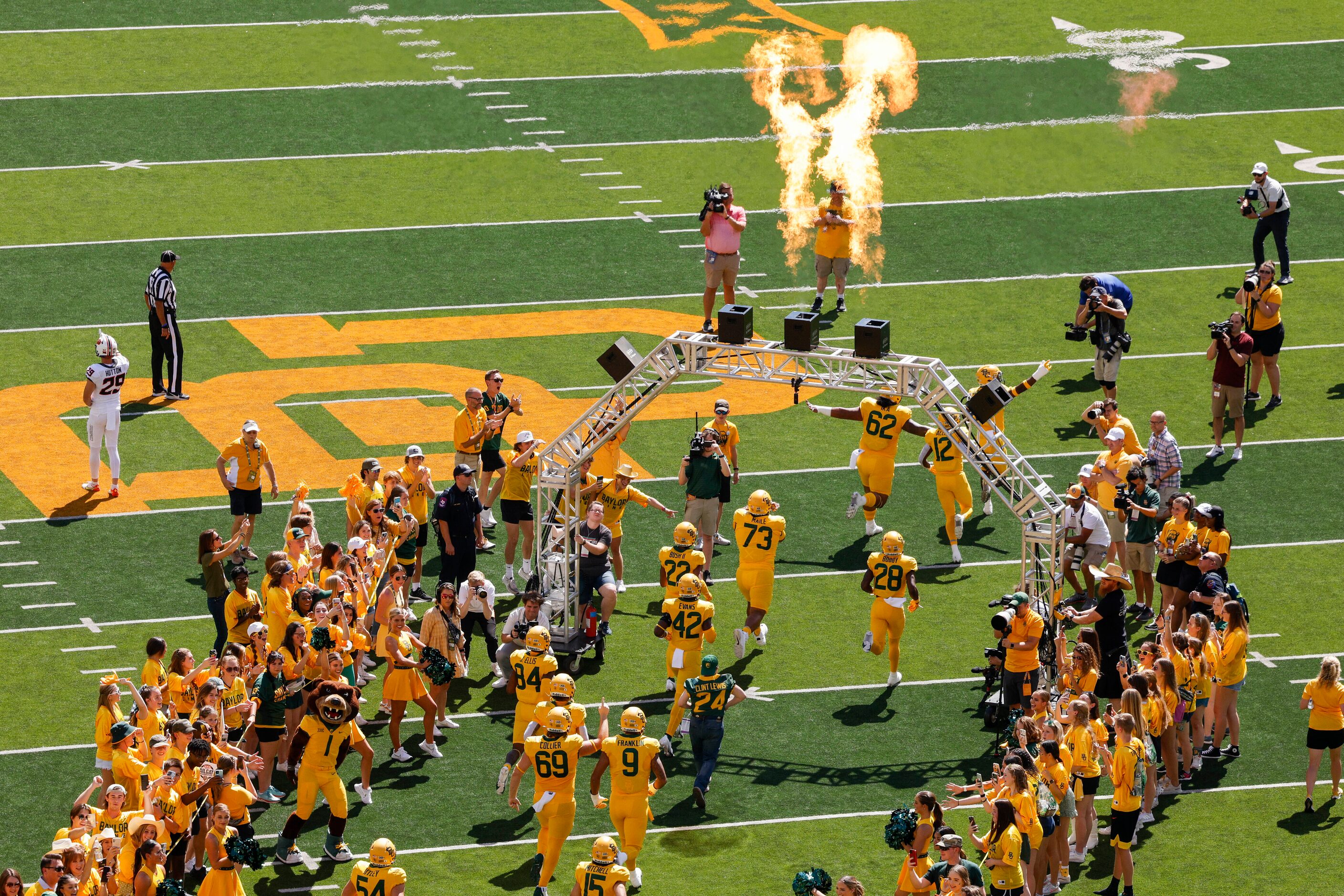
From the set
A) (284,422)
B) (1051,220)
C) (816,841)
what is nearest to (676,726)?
(816,841)

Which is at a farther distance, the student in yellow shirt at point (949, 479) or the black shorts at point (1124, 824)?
the student in yellow shirt at point (949, 479)

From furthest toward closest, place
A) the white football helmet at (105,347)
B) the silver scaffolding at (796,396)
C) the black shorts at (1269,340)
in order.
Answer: the black shorts at (1269,340) < the white football helmet at (105,347) < the silver scaffolding at (796,396)

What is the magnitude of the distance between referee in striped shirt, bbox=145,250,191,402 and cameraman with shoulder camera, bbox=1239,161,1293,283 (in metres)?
13.9

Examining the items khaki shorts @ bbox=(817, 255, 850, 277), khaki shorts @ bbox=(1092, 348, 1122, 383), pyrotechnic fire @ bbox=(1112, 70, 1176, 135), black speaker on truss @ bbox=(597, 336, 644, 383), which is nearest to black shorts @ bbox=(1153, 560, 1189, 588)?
black speaker on truss @ bbox=(597, 336, 644, 383)

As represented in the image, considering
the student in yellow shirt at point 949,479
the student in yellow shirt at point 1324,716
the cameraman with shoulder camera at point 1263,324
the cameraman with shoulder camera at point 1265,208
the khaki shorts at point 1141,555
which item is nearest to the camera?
the student in yellow shirt at point 1324,716

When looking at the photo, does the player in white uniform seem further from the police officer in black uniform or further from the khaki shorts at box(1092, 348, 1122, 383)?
the khaki shorts at box(1092, 348, 1122, 383)

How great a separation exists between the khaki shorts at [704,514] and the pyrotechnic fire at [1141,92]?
41.1 ft

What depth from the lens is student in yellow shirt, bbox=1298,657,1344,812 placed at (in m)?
17.8

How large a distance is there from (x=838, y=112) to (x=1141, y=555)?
13.4 metres

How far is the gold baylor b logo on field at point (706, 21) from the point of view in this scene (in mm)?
36688

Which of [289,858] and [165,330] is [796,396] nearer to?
[289,858]

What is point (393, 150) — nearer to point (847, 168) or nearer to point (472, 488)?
point (847, 168)

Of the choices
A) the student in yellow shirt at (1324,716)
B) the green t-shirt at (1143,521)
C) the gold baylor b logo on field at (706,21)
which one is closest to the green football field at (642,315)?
the gold baylor b logo on field at (706,21)

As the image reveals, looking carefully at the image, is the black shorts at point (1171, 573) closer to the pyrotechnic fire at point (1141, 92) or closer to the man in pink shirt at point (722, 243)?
the man in pink shirt at point (722, 243)
